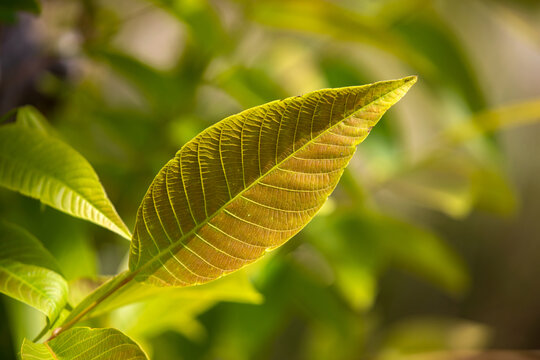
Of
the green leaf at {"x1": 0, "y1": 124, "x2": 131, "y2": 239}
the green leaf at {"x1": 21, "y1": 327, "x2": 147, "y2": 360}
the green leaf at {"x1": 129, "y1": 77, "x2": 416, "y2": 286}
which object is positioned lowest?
the green leaf at {"x1": 21, "y1": 327, "x2": 147, "y2": 360}

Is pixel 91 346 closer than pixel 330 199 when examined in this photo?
Yes

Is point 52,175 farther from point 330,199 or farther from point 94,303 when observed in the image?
point 330,199

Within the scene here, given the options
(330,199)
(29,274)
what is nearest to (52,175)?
(29,274)

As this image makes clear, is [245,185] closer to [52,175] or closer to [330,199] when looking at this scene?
[52,175]

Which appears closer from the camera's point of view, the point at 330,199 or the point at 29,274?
the point at 29,274

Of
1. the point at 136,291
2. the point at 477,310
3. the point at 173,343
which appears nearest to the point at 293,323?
the point at 477,310

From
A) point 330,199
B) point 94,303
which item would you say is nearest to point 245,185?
point 94,303
